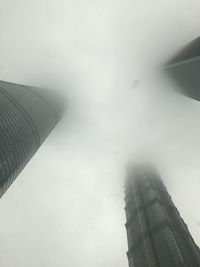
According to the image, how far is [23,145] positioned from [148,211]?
3293cm

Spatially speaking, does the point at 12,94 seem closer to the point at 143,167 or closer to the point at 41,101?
the point at 41,101

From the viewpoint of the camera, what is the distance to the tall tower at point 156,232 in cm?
4474

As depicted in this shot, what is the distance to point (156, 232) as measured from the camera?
52.7m

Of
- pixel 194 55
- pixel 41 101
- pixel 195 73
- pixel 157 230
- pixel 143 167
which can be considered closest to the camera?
pixel 194 55

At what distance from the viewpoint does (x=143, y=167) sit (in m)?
90.4

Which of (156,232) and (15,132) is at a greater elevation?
(156,232)

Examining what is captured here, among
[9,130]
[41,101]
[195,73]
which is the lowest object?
[41,101]

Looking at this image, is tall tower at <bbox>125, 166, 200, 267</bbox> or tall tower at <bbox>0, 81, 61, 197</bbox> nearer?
tall tower at <bbox>125, 166, 200, 267</bbox>

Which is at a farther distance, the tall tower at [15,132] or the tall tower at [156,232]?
the tall tower at [15,132]

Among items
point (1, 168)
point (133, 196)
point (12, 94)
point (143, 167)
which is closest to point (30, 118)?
point (12, 94)

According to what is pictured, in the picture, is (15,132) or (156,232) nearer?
(156,232)

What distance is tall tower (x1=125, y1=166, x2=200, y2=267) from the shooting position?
1762 inches

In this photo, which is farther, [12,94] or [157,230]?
[12,94]

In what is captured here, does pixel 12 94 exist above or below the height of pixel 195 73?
below
